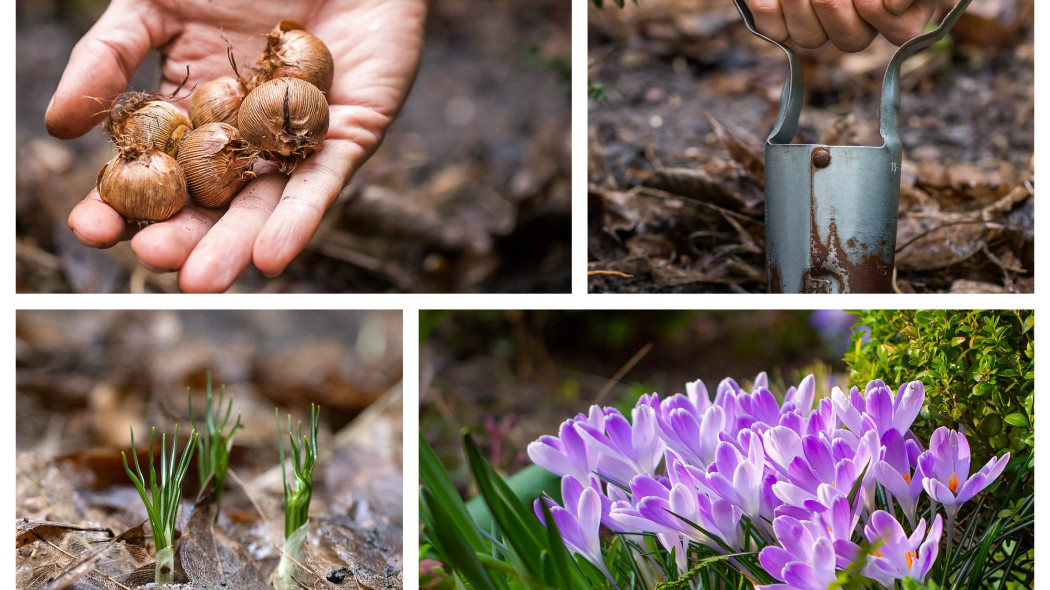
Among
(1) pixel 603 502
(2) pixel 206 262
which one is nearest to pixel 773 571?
(1) pixel 603 502

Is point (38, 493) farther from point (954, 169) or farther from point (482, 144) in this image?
point (954, 169)

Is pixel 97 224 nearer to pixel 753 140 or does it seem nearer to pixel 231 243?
pixel 231 243

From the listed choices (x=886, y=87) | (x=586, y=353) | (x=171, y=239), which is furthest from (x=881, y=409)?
(x=586, y=353)

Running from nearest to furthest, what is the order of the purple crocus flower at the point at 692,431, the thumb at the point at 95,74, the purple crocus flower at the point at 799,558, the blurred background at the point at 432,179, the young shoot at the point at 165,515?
1. the purple crocus flower at the point at 799,558
2. the purple crocus flower at the point at 692,431
3. the young shoot at the point at 165,515
4. the thumb at the point at 95,74
5. the blurred background at the point at 432,179

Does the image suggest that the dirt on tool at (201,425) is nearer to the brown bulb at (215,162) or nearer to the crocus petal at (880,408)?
Result: the brown bulb at (215,162)

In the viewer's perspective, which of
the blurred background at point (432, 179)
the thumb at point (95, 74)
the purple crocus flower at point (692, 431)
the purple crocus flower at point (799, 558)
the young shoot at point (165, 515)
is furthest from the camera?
the blurred background at point (432, 179)

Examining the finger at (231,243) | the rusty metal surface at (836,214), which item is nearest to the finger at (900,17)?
the rusty metal surface at (836,214)

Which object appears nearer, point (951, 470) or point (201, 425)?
point (951, 470)
